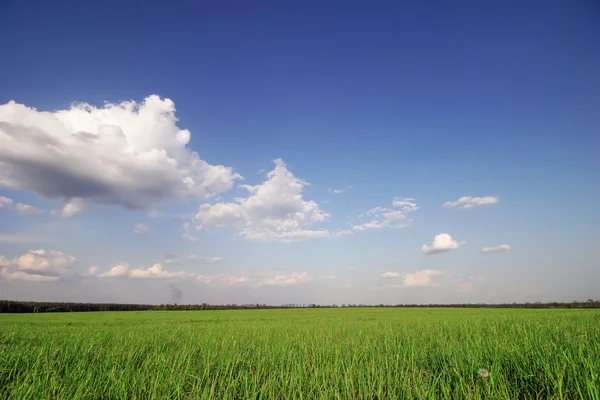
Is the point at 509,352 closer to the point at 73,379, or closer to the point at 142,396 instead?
the point at 142,396

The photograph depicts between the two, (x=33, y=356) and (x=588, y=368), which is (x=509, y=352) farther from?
(x=33, y=356)

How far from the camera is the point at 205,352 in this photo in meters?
5.11

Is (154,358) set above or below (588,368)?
below

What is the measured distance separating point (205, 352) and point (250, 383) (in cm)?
181

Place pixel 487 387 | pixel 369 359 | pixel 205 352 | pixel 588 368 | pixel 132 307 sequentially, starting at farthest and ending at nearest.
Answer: pixel 132 307
pixel 205 352
pixel 369 359
pixel 588 368
pixel 487 387

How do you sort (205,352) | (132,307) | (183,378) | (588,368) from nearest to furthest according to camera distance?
(588,368), (183,378), (205,352), (132,307)

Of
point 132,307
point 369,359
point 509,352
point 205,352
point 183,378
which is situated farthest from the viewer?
point 132,307

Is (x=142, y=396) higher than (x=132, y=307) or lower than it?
higher

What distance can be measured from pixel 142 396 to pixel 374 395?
7.75 feet

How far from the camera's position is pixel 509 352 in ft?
13.7

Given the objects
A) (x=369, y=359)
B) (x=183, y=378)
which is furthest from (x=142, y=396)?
(x=369, y=359)

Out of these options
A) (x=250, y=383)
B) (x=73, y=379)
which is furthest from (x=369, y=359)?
(x=73, y=379)

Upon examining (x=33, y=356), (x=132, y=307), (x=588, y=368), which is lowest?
(x=132, y=307)

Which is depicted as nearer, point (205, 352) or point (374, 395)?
point (374, 395)
